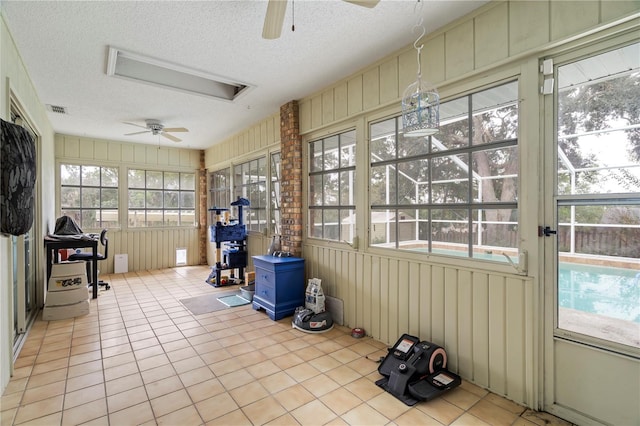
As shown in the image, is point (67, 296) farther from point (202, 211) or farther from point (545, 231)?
point (545, 231)

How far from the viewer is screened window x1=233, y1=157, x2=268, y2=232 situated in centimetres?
540

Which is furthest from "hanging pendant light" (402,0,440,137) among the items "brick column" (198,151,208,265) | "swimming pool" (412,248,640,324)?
"brick column" (198,151,208,265)

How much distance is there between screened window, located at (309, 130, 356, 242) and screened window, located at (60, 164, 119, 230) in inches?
196

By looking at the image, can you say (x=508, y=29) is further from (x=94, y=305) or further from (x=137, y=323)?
(x=94, y=305)

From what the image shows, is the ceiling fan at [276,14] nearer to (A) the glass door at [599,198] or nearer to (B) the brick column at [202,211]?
(A) the glass door at [599,198]

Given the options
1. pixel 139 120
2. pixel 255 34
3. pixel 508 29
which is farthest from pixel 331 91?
pixel 139 120

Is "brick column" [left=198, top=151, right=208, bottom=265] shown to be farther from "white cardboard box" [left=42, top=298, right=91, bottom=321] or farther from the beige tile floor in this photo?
the beige tile floor

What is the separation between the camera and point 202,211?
759 centimetres

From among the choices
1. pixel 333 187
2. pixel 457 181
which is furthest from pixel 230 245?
pixel 457 181

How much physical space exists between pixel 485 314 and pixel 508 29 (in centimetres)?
207

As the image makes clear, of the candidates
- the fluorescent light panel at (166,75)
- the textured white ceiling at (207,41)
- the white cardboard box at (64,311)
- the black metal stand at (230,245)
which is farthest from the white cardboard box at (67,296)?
the fluorescent light panel at (166,75)

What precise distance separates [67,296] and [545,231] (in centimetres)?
518

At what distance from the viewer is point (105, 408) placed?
2131mm

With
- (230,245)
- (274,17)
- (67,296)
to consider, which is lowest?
(67,296)
